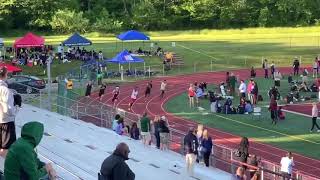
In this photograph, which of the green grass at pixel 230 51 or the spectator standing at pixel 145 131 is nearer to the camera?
the spectator standing at pixel 145 131

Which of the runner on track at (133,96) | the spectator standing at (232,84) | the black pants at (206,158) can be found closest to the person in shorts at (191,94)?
the runner on track at (133,96)

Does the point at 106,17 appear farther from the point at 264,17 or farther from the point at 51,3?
the point at 264,17

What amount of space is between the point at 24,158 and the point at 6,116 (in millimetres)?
4543

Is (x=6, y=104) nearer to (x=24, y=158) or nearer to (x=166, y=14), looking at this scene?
(x=24, y=158)

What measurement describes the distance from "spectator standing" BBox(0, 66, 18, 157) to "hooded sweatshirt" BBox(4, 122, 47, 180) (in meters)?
3.99

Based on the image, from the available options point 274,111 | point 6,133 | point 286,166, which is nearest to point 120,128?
point 286,166

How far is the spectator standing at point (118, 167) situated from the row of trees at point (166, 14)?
262 feet

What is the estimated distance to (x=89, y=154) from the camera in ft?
52.6

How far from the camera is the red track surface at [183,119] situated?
833 inches

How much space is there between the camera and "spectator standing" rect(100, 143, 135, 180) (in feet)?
24.0

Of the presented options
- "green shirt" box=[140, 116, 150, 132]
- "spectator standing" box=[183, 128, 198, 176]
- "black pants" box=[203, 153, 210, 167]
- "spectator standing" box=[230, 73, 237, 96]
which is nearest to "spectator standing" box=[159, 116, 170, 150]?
"green shirt" box=[140, 116, 150, 132]

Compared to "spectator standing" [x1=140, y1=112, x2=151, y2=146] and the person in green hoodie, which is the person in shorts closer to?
"spectator standing" [x1=140, y1=112, x2=151, y2=146]

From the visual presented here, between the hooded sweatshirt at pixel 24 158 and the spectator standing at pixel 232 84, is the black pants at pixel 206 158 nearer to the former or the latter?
the hooded sweatshirt at pixel 24 158

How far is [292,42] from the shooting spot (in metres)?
67.1
